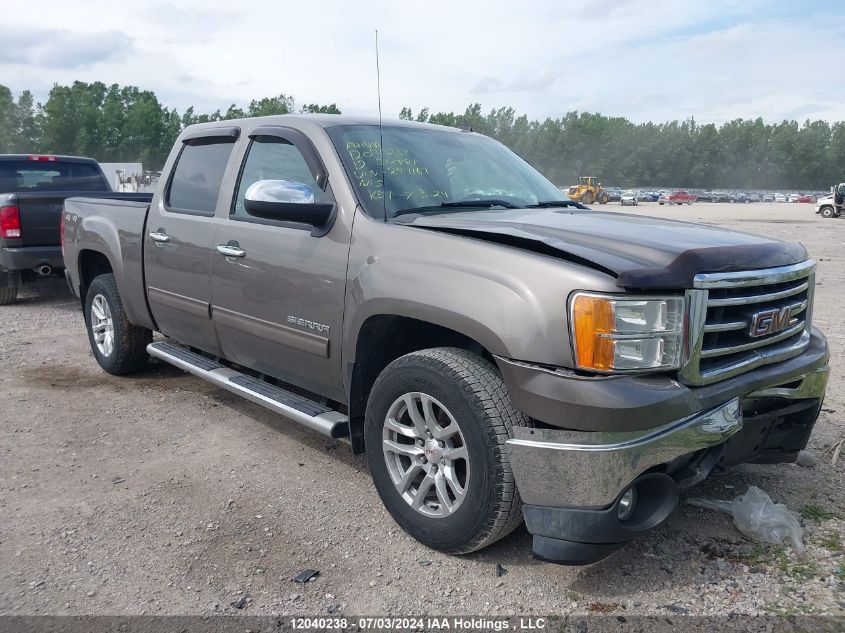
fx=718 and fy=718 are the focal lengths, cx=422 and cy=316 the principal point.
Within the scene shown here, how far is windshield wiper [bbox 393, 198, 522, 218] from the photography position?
346 centimetres

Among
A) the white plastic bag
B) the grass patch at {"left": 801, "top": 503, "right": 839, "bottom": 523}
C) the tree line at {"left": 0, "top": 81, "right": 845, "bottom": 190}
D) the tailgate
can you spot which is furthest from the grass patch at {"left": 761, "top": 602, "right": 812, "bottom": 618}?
the tree line at {"left": 0, "top": 81, "right": 845, "bottom": 190}

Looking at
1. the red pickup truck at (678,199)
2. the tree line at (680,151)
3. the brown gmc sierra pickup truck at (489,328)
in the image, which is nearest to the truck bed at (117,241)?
the brown gmc sierra pickup truck at (489,328)

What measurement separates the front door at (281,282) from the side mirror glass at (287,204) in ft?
0.33

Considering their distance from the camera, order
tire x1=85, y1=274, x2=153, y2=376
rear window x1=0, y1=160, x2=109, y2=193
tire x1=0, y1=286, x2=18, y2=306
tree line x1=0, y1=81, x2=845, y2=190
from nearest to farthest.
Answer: tire x1=85, y1=274, x2=153, y2=376
tire x1=0, y1=286, x2=18, y2=306
rear window x1=0, y1=160, x2=109, y2=193
tree line x1=0, y1=81, x2=845, y2=190

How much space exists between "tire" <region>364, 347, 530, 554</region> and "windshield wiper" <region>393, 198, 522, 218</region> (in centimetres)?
80

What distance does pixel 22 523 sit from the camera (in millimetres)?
3311

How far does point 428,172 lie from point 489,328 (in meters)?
1.37

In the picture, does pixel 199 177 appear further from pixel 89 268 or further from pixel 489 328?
pixel 489 328

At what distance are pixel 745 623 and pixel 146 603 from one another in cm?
219

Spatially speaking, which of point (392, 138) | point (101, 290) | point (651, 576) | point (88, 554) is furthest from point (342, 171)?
point (101, 290)

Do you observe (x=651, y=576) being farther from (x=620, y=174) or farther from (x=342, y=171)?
(x=620, y=174)

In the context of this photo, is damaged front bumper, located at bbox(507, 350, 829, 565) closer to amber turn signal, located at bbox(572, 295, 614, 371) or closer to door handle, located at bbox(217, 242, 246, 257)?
amber turn signal, located at bbox(572, 295, 614, 371)

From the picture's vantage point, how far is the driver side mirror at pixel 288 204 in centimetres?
324

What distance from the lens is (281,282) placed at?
3643 mm
